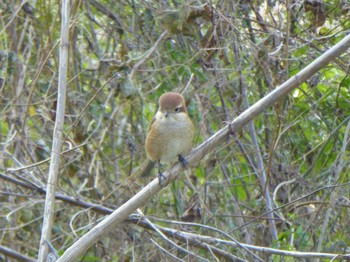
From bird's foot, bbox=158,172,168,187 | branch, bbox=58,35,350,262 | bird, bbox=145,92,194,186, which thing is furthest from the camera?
bird, bbox=145,92,194,186

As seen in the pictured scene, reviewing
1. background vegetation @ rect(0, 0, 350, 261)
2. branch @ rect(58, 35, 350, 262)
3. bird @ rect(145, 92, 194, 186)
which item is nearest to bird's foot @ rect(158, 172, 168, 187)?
branch @ rect(58, 35, 350, 262)

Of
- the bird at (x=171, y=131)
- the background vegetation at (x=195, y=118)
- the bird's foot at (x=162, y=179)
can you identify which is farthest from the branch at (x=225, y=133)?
the bird at (x=171, y=131)

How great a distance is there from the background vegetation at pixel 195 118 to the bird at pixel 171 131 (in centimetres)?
13

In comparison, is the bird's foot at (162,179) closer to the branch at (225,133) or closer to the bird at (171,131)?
the branch at (225,133)

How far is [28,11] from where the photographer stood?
4699 millimetres

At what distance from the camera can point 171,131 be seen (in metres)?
4.07

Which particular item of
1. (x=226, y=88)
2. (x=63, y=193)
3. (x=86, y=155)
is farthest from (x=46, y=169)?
(x=226, y=88)

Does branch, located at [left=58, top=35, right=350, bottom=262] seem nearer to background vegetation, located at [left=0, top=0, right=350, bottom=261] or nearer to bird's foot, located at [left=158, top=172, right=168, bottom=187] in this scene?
bird's foot, located at [left=158, top=172, right=168, bottom=187]

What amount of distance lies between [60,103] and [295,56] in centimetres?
172

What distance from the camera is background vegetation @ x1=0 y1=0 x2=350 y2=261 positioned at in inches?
157

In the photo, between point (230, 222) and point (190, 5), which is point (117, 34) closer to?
point (190, 5)

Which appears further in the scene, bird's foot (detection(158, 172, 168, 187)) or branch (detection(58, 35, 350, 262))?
bird's foot (detection(158, 172, 168, 187))

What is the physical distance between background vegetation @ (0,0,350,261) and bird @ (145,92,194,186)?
0.42 feet

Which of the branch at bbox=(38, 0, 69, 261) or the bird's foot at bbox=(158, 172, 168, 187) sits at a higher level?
the branch at bbox=(38, 0, 69, 261)
